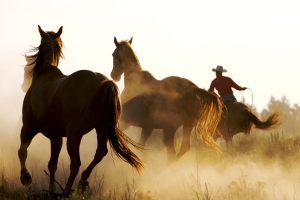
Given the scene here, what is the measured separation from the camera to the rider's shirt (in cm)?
1402

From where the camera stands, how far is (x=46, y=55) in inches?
361

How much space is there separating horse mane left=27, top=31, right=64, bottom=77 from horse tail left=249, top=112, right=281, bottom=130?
6.11 m

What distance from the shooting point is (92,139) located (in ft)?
50.2

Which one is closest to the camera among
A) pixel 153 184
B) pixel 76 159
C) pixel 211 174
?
pixel 76 159

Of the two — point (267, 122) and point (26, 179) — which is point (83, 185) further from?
point (267, 122)

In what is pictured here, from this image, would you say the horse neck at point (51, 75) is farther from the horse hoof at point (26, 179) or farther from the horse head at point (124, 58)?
the horse head at point (124, 58)

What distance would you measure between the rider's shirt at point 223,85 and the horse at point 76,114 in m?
5.91

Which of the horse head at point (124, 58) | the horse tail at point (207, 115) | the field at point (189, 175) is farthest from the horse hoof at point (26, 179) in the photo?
the horse head at point (124, 58)

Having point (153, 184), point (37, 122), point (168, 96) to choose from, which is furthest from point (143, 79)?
point (37, 122)

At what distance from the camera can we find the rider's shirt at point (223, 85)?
14.0 metres

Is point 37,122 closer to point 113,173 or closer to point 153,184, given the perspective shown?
point 153,184

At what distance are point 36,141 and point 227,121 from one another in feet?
14.8

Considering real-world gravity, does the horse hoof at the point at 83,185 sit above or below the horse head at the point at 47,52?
below

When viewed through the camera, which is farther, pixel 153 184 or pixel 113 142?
pixel 153 184
